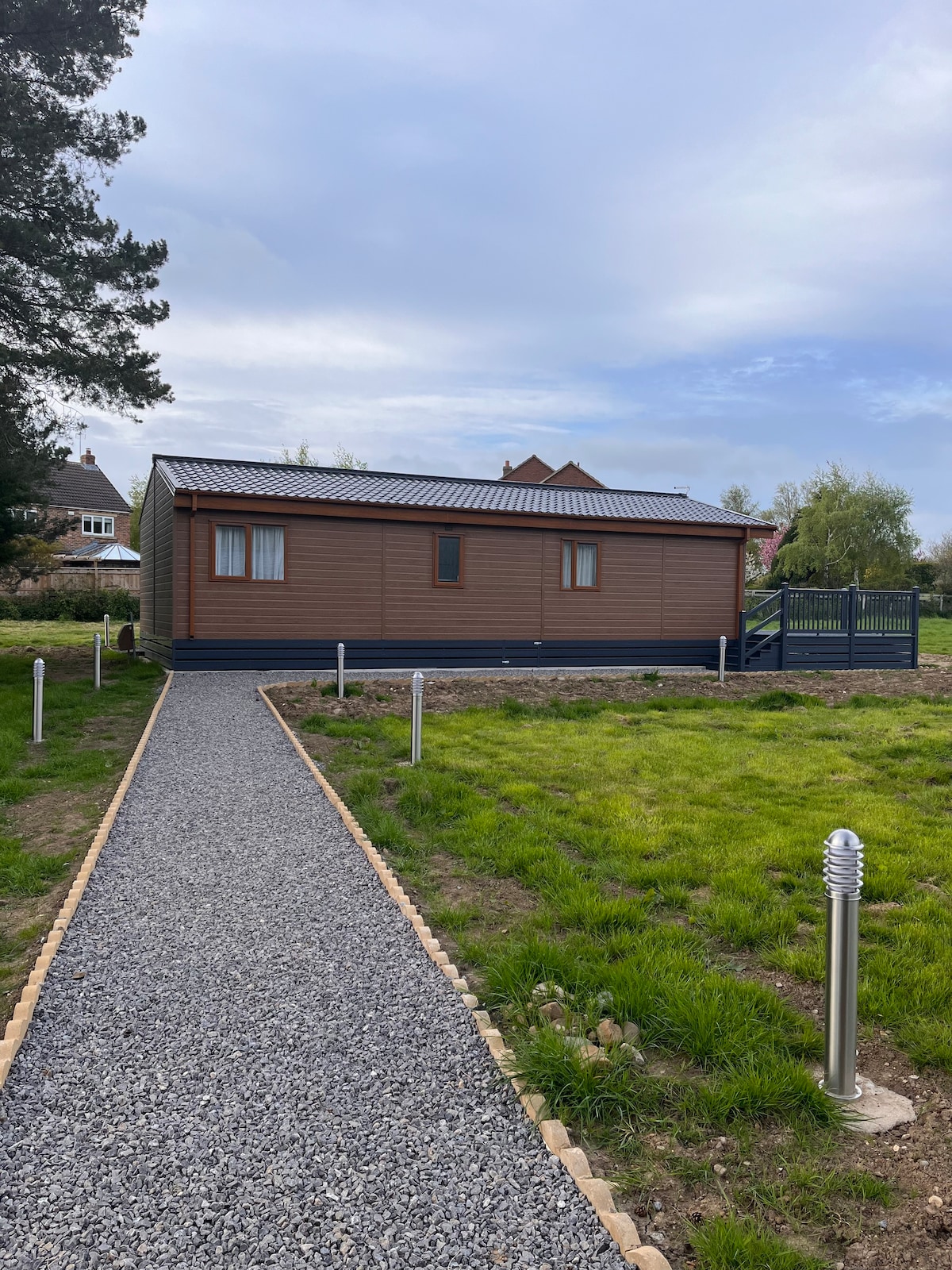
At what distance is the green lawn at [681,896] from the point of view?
274 cm

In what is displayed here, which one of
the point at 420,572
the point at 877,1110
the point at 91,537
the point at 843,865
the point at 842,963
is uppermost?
the point at 91,537

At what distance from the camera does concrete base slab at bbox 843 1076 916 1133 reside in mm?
2676

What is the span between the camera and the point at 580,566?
18453 mm

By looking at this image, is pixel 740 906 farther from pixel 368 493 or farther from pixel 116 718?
pixel 368 493

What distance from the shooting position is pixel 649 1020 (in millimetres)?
3215

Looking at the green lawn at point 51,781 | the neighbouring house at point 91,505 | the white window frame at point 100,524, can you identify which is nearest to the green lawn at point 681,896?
the green lawn at point 51,781

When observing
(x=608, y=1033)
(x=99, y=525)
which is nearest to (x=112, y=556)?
(x=99, y=525)

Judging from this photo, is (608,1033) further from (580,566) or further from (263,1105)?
(580,566)

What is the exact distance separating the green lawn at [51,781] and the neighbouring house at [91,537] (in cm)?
2038

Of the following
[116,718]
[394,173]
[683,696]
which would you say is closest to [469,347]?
[394,173]

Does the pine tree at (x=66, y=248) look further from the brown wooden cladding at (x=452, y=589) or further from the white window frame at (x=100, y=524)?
the white window frame at (x=100, y=524)

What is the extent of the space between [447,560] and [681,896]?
13373mm

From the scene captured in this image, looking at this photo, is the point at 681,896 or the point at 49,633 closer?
the point at 681,896

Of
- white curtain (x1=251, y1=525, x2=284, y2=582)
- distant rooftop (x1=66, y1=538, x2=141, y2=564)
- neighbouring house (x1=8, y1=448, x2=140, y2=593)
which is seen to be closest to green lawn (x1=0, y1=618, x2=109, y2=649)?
neighbouring house (x1=8, y1=448, x2=140, y2=593)
